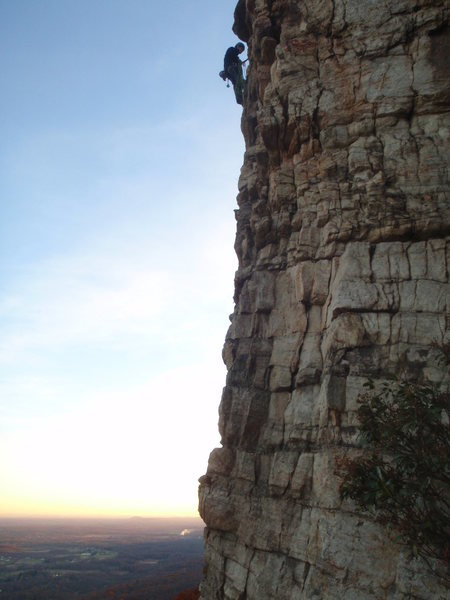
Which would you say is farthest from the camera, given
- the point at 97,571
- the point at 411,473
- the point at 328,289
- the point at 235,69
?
the point at 97,571

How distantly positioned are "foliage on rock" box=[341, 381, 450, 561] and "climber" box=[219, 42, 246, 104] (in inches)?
865

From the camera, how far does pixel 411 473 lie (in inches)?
457

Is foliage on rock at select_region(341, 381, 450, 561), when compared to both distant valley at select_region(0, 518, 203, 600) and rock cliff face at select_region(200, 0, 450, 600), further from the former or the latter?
distant valley at select_region(0, 518, 203, 600)

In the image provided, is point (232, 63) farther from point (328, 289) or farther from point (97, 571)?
point (97, 571)

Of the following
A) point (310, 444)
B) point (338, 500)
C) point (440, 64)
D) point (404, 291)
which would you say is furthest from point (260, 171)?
point (338, 500)

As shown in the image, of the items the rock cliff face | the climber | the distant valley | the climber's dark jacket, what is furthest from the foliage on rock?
the distant valley

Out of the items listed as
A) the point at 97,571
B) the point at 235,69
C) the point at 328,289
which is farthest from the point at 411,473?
the point at 97,571

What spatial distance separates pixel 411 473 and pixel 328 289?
25.3 ft

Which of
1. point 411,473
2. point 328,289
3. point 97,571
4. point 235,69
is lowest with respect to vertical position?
point 97,571

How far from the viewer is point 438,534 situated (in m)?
11.1

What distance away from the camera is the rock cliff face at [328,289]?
1466 centimetres

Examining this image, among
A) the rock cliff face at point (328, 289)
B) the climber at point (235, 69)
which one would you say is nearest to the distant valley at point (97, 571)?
the rock cliff face at point (328, 289)

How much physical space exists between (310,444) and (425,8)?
1554 cm

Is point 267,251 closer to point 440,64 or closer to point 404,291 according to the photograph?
point 404,291
